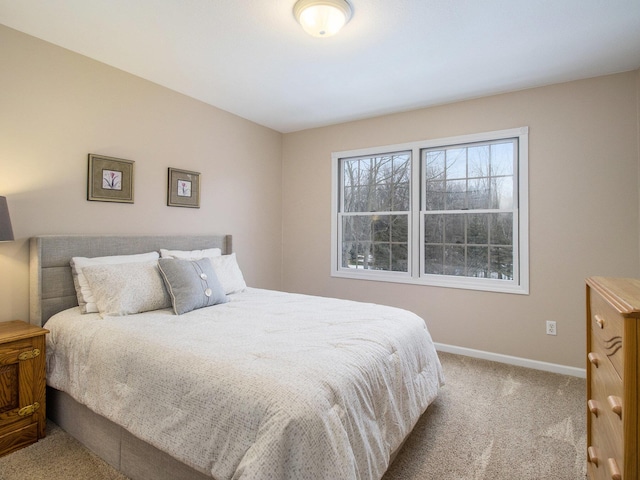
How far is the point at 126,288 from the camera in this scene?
2.21m

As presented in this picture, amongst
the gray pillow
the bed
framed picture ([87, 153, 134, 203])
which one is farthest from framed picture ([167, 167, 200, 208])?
the gray pillow

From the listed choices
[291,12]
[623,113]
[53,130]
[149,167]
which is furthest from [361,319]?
[623,113]

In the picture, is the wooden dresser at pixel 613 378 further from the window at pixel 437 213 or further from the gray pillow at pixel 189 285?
the gray pillow at pixel 189 285

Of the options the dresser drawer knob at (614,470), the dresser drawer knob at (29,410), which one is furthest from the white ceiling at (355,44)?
the dresser drawer knob at (29,410)

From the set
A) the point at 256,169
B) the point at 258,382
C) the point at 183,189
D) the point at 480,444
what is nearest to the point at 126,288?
the point at 183,189

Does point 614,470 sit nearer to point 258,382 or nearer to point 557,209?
point 258,382

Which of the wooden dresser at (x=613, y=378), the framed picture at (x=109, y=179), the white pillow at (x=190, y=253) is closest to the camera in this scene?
the wooden dresser at (x=613, y=378)

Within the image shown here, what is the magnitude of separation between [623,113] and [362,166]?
234 cm

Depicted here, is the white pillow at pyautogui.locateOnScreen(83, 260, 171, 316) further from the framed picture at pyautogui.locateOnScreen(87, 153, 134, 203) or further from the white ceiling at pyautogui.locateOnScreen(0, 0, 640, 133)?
the white ceiling at pyautogui.locateOnScreen(0, 0, 640, 133)

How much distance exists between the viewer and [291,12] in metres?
1.99

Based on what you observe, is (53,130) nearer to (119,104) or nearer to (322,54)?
(119,104)

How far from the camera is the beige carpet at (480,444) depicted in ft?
5.58

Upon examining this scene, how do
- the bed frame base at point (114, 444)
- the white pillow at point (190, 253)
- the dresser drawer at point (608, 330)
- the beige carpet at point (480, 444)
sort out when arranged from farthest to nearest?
1. the white pillow at point (190, 253)
2. the beige carpet at point (480, 444)
3. the bed frame base at point (114, 444)
4. the dresser drawer at point (608, 330)

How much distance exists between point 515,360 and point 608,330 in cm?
223
